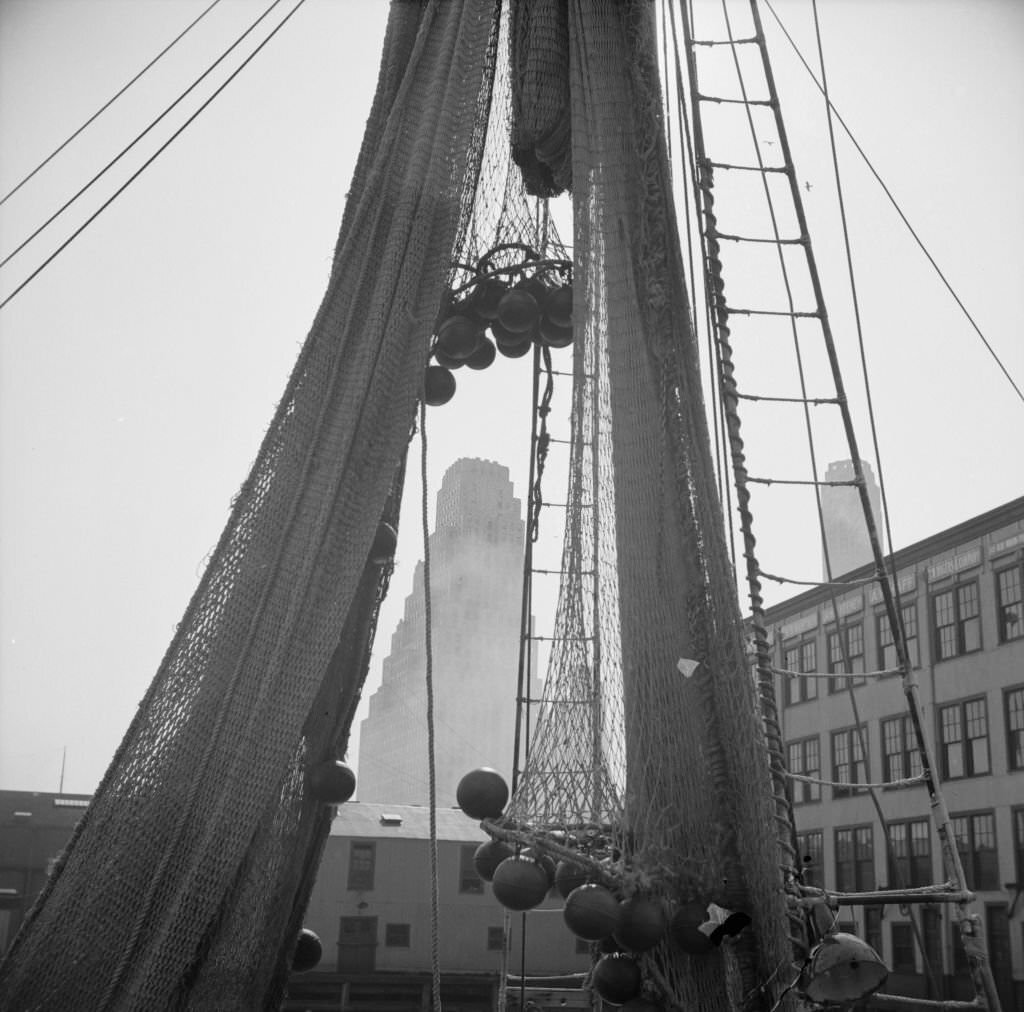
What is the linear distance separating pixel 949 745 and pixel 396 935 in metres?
13.4

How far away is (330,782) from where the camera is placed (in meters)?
4.58

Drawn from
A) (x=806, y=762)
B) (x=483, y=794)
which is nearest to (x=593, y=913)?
(x=483, y=794)

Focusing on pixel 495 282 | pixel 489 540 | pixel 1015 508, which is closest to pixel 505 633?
pixel 489 540

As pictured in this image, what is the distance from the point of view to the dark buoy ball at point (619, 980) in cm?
461

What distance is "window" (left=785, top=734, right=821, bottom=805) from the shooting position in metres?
29.4

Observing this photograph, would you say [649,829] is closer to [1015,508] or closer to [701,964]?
[701,964]

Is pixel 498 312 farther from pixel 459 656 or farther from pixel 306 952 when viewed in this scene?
pixel 459 656

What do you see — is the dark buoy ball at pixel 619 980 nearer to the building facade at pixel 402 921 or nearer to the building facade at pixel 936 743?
the building facade at pixel 936 743

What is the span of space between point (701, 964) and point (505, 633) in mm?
93316

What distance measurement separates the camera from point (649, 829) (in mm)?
4371

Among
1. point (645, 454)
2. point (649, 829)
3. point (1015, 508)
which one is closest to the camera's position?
point (649, 829)

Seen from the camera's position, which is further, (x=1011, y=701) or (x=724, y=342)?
(x=1011, y=701)

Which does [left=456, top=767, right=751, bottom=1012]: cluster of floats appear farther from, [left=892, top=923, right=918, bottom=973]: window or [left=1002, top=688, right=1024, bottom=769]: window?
[left=892, top=923, right=918, bottom=973]: window

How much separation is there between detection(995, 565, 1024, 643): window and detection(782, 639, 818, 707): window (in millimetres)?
6099
